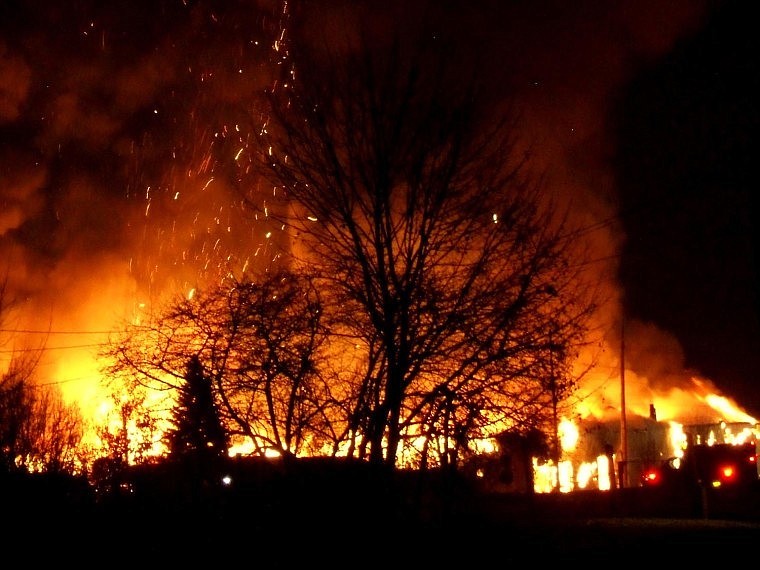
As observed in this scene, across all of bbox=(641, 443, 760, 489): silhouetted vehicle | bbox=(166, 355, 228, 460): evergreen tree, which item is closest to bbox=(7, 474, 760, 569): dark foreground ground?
bbox=(166, 355, 228, 460): evergreen tree

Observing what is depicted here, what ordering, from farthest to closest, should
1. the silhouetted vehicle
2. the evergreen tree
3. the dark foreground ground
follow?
1. the silhouetted vehicle
2. the evergreen tree
3. the dark foreground ground

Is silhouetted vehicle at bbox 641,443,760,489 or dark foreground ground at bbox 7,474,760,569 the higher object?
silhouetted vehicle at bbox 641,443,760,489

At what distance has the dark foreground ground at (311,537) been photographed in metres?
10.8

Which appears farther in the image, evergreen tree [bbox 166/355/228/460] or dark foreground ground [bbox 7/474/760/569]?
evergreen tree [bbox 166/355/228/460]

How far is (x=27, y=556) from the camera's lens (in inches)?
420

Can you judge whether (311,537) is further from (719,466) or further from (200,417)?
(719,466)

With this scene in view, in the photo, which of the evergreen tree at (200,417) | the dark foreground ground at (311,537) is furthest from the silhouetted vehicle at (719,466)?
the evergreen tree at (200,417)

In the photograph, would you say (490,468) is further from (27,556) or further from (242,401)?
(27,556)

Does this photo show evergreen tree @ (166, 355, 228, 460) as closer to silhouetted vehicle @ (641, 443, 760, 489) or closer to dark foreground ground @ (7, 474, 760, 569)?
dark foreground ground @ (7, 474, 760, 569)

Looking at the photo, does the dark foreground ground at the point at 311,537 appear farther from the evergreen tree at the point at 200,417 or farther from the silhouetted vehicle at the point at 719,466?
the silhouetted vehicle at the point at 719,466

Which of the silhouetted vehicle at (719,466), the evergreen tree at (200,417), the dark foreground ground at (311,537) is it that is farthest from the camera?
the silhouetted vehicle at (719,466)

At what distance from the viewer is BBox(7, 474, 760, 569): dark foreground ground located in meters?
10.8

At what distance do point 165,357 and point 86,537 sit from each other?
354 cm

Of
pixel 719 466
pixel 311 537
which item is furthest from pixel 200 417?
pixel 719 466
